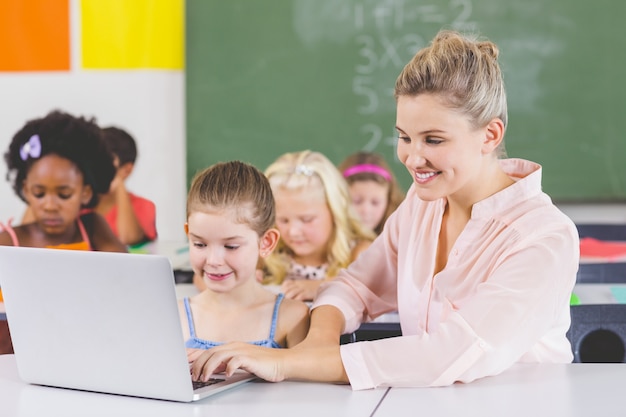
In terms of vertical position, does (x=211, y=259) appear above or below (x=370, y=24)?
below

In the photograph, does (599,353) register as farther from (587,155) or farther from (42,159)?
(42,159)

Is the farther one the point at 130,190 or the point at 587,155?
the point at 130,190

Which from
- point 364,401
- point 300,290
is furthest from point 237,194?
point 300,290

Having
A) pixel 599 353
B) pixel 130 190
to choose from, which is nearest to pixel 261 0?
pixel 130 190

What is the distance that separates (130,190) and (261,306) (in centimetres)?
279

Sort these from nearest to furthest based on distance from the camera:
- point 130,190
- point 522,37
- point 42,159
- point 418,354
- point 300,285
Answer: point 418,354 → point 300,285 → point 42,159 → point 522,37 → point 130,190

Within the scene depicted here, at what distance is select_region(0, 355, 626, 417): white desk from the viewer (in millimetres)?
1295

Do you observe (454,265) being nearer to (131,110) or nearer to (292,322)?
(292,322)

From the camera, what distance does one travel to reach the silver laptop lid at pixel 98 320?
1.28 meters

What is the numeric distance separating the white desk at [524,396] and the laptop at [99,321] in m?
0.31

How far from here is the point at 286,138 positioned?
435 centimetres

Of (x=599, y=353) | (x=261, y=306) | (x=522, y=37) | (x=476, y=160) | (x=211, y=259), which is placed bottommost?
(x=599, y=353)

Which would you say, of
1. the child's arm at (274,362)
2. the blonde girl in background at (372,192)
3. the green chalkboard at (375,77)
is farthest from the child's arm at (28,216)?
the child's arm at (274,362)

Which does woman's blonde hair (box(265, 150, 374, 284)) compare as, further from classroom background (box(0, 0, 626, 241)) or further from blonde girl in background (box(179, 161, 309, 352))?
blonde girl in background (box(179, 161, 309, 352))
